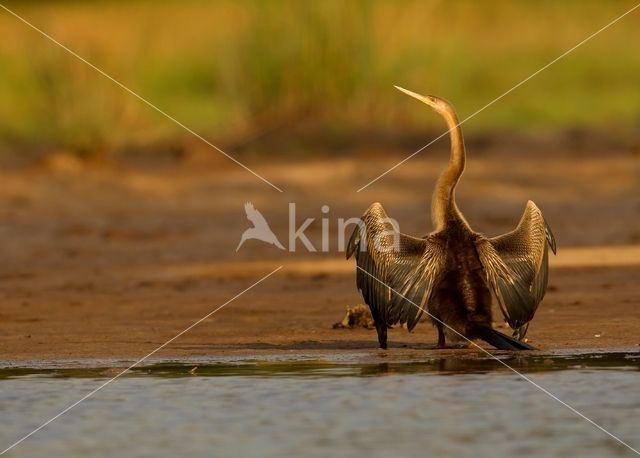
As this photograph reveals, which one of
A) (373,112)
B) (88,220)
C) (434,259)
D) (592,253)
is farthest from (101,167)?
(434,259)

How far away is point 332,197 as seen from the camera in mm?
16047

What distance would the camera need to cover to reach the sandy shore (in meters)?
9.94

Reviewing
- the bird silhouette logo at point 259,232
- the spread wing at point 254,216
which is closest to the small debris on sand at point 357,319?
the bird silhouette logo at point 259,232

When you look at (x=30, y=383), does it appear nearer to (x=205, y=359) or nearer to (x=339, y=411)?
(x=205, y=359)

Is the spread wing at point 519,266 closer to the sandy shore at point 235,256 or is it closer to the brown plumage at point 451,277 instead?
the brown plumage at point 451,277

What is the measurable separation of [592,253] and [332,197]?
3.50m

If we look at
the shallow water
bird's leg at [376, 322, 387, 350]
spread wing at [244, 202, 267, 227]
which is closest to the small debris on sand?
bird's leg at [376, 322, 387, 350]

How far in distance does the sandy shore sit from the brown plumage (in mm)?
451

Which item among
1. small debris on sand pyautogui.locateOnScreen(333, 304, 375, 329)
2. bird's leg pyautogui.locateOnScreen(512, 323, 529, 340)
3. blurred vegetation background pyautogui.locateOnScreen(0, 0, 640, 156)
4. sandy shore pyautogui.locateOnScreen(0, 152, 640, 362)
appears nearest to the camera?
bird's leg pyautogui.locateOnScreen(512, 323, 529, 340)

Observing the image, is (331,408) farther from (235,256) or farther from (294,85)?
(294,85)

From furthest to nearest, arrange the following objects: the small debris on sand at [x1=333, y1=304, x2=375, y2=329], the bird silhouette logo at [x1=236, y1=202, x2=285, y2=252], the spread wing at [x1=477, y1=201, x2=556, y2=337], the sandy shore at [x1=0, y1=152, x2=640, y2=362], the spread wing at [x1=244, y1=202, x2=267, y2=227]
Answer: the spread wing at [x1=244, y1=202, x2=267, y2=227]
the bird silhouette logo at [x1=236, y1=202, x2=285, y2=252]
the small debris on sand at [x1=333, y1=304, x2=375, y2=329]
the sandy shore at [x1=0, y1=152, x2=640, y2=362]
the spread wing at [x1=477, y1=201, x2=556, y2=337]

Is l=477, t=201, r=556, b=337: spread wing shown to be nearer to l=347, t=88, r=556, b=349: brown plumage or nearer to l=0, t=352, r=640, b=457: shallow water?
l=347, t=88, r=556, b=349: brown plumage

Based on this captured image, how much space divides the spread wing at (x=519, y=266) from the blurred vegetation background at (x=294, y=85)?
830 centimetres

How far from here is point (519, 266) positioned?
901 cm
